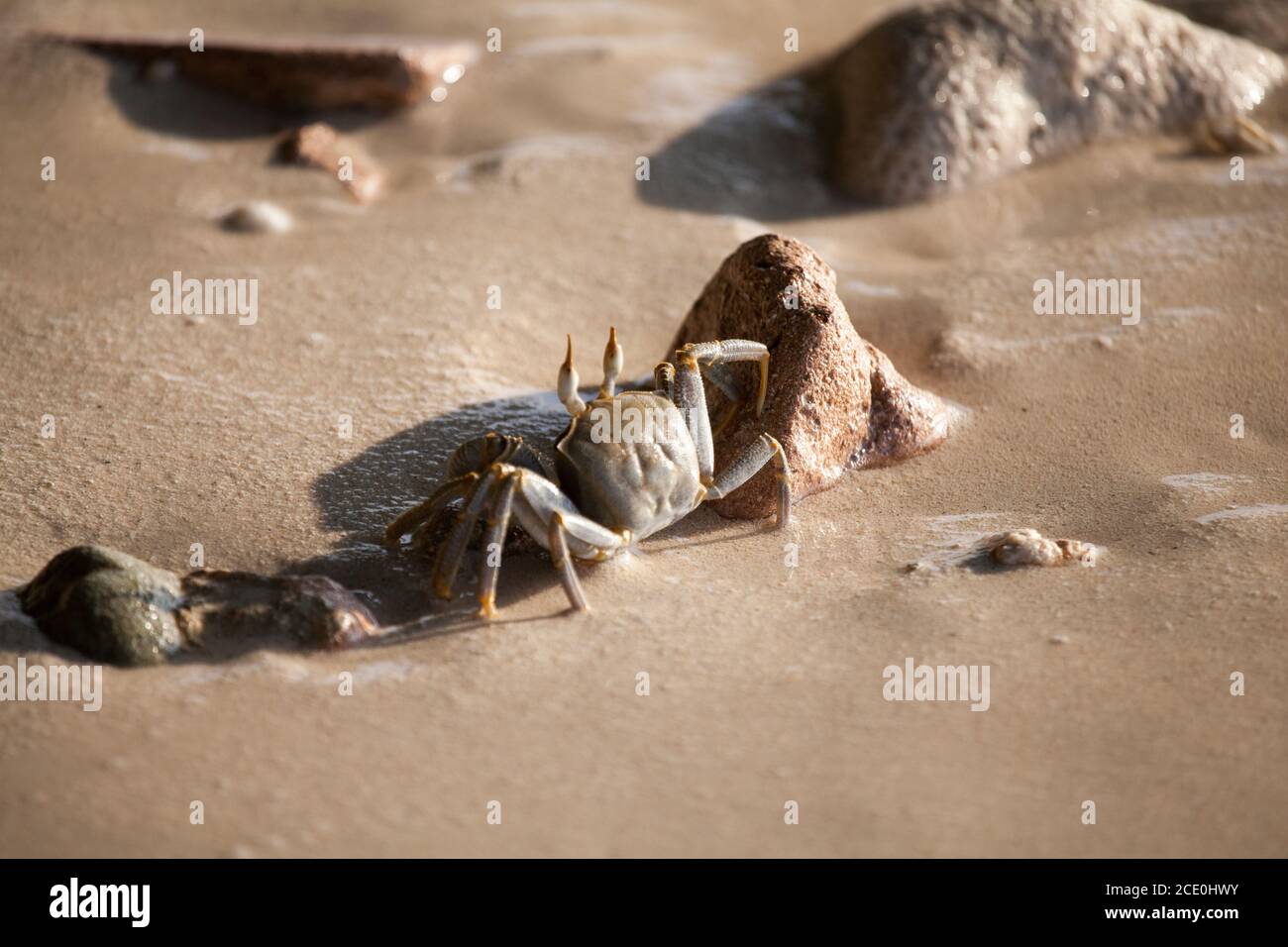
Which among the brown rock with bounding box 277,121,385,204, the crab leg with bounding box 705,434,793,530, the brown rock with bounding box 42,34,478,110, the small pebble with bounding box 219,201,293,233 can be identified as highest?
the brown rock with bounding box 42,34,478,110

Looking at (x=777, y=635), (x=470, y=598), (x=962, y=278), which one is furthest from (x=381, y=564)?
(x=962, y=278)

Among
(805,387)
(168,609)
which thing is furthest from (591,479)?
(168,609)

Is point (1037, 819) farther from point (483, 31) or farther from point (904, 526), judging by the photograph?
point (483, 31)

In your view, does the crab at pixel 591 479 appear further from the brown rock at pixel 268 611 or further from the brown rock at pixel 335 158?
the brown rock at pixel 335 158

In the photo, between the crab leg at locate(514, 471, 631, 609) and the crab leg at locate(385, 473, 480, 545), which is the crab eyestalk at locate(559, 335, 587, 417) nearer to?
the crab leg at locate(514, 471, 631, 609)

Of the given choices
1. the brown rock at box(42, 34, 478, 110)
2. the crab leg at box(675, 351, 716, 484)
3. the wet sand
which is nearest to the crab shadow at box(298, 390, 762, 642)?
the wet sand

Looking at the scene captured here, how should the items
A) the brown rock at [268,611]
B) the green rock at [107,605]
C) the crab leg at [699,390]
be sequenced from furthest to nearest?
the crab leg at [699,390] < the brown rock at [268,611] < the green rock at [107,605]

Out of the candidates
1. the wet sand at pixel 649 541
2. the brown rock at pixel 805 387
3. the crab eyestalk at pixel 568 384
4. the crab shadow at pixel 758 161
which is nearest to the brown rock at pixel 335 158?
the wet sand at pixel 649 541
